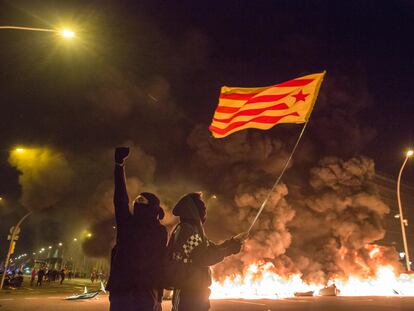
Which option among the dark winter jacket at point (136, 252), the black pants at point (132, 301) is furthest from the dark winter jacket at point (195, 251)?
the black pants at point (132, 301)

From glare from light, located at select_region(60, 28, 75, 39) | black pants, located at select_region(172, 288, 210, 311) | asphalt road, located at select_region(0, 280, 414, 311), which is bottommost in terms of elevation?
asphalt road, located at select_region(0, 280, 414, 311)

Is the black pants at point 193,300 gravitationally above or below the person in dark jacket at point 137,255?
below

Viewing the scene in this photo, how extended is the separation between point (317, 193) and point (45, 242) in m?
75.1

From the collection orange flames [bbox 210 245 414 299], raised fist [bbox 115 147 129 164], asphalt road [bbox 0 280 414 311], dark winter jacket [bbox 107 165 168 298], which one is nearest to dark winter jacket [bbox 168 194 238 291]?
dark winter jacket [bbox 107 165 168 298]

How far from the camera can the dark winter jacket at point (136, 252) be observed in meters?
2.97

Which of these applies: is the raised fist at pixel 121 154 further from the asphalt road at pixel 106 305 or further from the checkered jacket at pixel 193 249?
the asphalt road at pixel 106 305

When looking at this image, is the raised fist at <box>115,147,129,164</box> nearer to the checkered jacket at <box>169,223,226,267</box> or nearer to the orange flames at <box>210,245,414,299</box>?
the checkered jacket at <box>169,223,226,267</box>

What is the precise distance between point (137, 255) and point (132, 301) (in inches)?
15.3

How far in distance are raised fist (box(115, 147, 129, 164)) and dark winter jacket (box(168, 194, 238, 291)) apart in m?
1.28

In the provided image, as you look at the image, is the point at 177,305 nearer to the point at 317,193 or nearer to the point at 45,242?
the point at 317,193

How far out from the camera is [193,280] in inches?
155

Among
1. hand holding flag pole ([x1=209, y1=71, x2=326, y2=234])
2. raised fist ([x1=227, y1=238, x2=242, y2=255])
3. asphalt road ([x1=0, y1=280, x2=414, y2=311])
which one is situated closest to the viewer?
raised fist ([x1=227, y1=238, x2=242, y2=255])

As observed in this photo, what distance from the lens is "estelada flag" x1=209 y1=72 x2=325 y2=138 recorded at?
8445 mm

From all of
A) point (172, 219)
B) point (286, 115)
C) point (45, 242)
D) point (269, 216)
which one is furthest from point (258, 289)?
point (45, 242)
